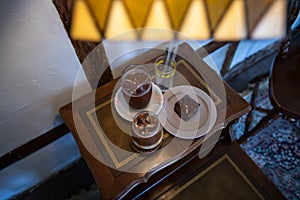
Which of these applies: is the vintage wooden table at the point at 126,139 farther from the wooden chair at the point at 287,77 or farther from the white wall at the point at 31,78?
the wooden chair at the point at 287,77

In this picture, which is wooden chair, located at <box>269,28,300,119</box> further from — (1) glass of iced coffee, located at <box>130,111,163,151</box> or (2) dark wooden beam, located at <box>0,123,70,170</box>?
(2) dark wooden beam, located at <box>0,123,70,170</box>

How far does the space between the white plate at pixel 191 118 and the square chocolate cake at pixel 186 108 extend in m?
0.01

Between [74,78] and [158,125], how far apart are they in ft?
1.18

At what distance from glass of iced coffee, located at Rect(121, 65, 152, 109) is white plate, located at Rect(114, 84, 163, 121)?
18mm

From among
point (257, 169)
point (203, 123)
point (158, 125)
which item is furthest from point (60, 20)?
point (257, 169)

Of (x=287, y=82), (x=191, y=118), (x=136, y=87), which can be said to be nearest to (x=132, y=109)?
(x=136, y=87)

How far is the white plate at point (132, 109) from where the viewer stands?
2.96ft

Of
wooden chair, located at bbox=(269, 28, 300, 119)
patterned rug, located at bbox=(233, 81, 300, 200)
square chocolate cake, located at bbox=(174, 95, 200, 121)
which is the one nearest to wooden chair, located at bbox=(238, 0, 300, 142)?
wooden chair, located at bbox=(269, 28, 300, 119)

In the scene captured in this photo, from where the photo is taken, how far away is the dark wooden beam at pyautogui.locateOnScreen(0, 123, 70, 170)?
3.49ft

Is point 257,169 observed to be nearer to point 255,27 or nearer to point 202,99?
point 202,99

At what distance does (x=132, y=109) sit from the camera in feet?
2.97

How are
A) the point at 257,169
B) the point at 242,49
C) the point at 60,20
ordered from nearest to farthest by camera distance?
the point at 60,20 < the point at 257,169 < the point at 242,49

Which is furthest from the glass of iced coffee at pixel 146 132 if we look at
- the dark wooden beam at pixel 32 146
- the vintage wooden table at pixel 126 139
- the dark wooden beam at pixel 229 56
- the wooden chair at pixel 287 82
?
the dark wooden beam at pixel 229 56

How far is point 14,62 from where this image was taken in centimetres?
80
